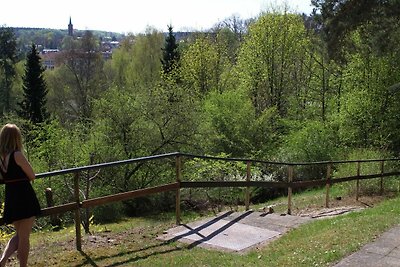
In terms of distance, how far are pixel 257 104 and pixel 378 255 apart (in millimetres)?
27510

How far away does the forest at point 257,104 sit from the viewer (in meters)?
19.1

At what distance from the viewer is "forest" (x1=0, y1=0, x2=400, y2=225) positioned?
19.1 meters

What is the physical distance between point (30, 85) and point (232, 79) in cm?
1690

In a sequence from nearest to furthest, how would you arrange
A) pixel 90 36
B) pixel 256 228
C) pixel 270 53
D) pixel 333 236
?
pixel 333 236 < pixel 256 228 < pixel 270 53 < pixel 90 36

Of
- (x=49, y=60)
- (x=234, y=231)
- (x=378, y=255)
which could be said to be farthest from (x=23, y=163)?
(x=49, y=60)

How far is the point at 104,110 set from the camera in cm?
2078

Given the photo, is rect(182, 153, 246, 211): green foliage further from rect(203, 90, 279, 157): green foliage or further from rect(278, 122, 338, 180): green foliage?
rect(278, 122, 338, 180): green foliage

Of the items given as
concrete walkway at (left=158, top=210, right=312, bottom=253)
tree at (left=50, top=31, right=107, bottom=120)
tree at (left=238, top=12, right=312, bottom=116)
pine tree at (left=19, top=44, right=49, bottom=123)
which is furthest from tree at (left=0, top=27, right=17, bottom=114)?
concrete walkway at (left=158, top=210, right=312, bottom=253)

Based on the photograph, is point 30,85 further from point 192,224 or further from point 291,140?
point 192,224

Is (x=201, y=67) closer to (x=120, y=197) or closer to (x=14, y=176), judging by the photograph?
(x=120, y=197)

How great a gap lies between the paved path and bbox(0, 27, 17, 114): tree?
49010 mm

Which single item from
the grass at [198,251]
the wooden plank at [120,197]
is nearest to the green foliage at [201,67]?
the wooden plank at [120,197]

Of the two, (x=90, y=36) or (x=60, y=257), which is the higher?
(x=90, y=36)

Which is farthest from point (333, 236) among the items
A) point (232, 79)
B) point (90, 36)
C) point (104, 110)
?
point (90, 36)
